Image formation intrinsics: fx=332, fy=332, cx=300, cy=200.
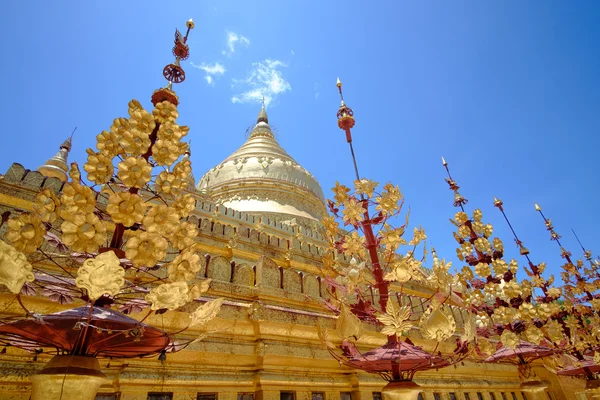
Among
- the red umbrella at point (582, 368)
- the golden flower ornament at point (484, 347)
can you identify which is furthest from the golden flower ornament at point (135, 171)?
the red umbrella at point (582, 368)

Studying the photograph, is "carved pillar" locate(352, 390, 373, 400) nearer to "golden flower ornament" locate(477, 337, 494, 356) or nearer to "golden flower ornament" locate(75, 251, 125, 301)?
"golden flower ornament" locate(477, 337, 494, 356)

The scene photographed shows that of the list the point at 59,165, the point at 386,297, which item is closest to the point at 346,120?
the point at 386,297

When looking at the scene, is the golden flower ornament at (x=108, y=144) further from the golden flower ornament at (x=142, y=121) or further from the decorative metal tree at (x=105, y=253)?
the golden flower ornament at (x=142, y=121)

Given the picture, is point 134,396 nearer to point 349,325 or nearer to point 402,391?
point 349,325

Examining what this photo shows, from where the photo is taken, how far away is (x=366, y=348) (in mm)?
7191

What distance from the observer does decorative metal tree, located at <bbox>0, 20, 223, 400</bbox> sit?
91.5 inches

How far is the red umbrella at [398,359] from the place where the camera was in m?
3.97

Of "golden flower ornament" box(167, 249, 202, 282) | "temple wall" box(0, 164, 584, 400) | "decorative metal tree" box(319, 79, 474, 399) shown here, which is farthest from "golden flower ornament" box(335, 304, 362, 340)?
"golden flower ornament" box(167, 249, 202, 282)

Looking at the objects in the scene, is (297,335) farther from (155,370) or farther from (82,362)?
(82,362)

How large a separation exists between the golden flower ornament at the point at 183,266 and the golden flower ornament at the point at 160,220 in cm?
26

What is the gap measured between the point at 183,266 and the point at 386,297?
3.31m

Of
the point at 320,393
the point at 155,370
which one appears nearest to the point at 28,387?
the point at 155,370

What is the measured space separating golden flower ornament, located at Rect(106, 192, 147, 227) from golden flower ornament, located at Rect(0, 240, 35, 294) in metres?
0.65

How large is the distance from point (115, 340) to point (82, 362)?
434mm
